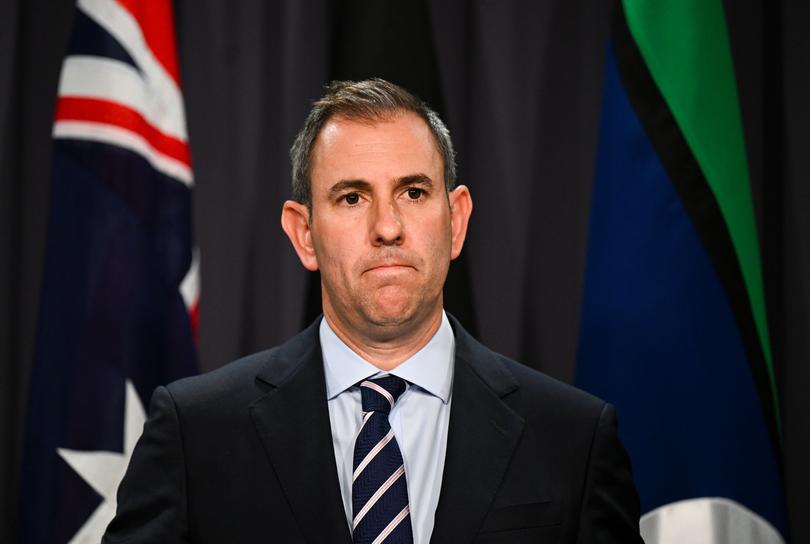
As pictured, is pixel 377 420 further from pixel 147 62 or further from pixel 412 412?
pixel 147 62

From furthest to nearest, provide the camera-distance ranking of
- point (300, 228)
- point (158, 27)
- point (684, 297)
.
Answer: point (158, 27)
point (684, 297)
point (300, 228)

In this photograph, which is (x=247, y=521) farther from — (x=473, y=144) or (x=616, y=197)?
(x=473, y=144)

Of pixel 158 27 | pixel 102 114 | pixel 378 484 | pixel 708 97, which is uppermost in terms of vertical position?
pixel 158 27

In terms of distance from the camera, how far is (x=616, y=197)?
2.53 meters

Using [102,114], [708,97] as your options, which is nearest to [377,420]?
[708,97]

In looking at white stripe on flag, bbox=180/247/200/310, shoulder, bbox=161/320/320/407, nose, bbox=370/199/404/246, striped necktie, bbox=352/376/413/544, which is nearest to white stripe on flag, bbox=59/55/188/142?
white stripe on flag, bbox=180/247/200/310

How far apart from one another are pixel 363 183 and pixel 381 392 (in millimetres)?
350

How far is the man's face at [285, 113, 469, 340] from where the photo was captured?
5.32ft

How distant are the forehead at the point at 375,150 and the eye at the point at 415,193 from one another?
0.10 feet

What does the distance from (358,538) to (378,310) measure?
1.19ft

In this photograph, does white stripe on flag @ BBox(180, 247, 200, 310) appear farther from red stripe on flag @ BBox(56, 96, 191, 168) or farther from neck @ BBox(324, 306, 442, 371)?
neck @ BBox(324, 306, 442, 371)

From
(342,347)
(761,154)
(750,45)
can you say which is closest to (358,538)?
(342,347)

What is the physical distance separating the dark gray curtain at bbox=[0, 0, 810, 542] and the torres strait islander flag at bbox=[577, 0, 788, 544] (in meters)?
0.61

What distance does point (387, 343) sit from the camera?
5.63ft
